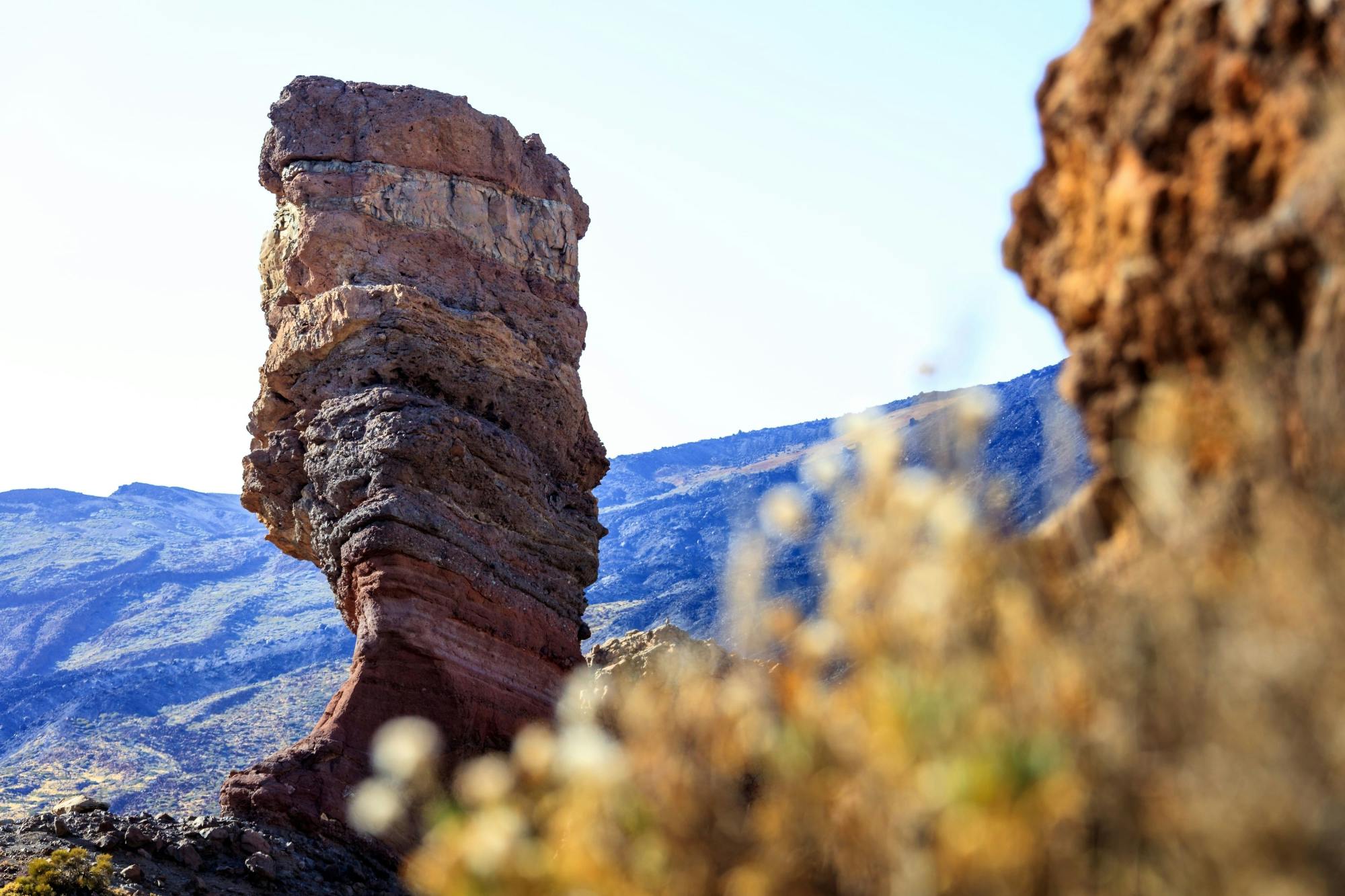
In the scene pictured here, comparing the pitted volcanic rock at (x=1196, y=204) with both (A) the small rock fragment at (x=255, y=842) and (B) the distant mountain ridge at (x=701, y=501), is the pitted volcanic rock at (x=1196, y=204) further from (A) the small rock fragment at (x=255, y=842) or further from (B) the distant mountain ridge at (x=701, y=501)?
(B) the distant mountain ridge at (x=701, y=501)

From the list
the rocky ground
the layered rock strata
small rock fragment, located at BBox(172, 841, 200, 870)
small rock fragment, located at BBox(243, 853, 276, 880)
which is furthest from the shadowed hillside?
small rock fragment, located at BBox(243, 853, 276, 880)

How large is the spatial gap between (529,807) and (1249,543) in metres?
2.99

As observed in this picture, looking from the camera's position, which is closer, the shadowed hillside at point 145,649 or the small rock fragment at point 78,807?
the small rock fragment at point 78,807

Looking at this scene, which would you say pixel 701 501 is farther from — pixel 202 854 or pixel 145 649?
pixel 202 854

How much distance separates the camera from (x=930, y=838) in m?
3.38

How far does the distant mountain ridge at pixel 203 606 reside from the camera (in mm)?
57062

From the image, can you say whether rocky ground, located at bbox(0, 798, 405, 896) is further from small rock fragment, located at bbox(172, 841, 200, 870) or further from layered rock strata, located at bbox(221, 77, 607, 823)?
layered rock strata, located at bbox(221, 77, 607, 823)

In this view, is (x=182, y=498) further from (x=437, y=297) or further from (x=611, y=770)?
(x=611, y=770)

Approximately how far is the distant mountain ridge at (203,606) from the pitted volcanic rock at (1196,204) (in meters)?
34.9

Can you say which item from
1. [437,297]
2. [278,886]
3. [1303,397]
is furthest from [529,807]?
[437,297]

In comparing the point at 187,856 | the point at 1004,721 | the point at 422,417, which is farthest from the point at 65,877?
the point at 1004,721

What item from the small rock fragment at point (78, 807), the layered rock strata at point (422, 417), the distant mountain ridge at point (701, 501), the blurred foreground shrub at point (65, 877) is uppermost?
the distant mountain ridge at point (701, 501)

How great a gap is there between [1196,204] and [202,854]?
44.3ft

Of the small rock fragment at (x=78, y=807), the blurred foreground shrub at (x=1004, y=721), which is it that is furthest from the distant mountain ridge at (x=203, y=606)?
the blurred foreground shrub at (x=1004, y=721)
